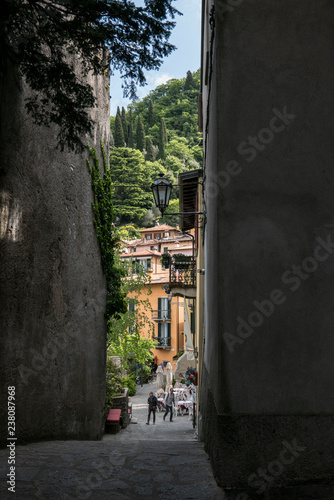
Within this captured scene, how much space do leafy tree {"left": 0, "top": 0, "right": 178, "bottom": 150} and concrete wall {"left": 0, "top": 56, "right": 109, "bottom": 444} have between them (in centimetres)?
48

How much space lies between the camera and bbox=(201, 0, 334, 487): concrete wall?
3.51 metres

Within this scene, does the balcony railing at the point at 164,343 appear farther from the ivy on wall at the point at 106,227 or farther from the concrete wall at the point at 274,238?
the concrete wall at the point at 274,238

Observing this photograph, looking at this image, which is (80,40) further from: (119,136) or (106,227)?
(119,136)

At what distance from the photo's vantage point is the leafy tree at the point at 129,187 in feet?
198

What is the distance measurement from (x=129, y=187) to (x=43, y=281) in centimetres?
5365

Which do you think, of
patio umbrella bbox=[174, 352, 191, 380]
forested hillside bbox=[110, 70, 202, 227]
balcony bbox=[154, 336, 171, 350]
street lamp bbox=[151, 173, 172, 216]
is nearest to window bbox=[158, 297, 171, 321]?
balcony bbox=[154, 336, 171, 350]

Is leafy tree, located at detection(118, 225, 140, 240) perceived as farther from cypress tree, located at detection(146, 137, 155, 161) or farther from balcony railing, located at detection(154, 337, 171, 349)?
cypress tree, located at detection(146, 137, 155, 161)

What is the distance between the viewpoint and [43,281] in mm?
7152

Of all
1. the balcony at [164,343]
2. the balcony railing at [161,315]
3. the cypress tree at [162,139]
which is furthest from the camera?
the cypress tree at [162,139]

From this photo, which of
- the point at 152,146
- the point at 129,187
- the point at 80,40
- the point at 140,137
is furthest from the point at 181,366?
the point at 140,137

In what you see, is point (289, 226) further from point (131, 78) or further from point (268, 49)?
point (131, 78)

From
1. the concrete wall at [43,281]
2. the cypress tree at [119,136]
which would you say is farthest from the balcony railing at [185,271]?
the cypress tree at [119,136]

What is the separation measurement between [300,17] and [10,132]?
423 cm

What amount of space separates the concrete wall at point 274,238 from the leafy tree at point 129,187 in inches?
2201
